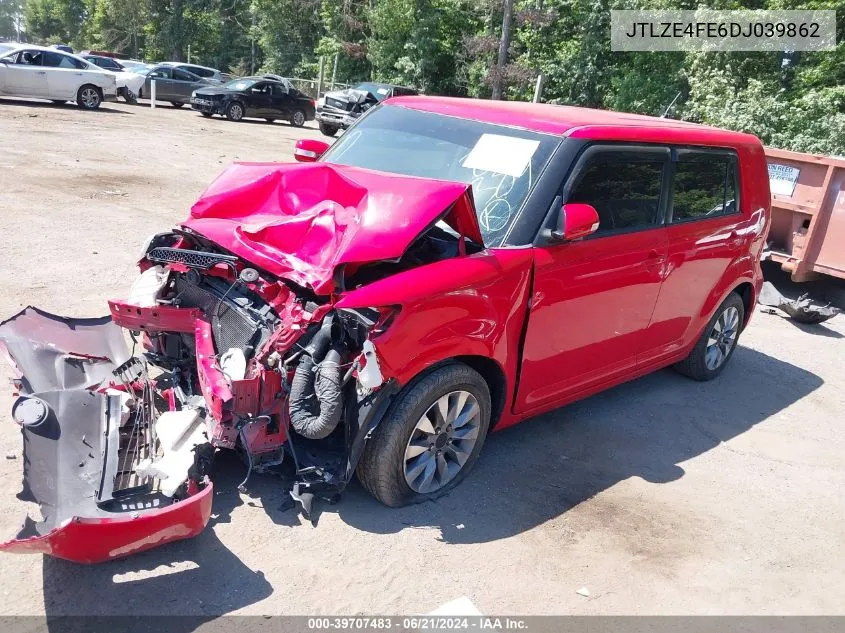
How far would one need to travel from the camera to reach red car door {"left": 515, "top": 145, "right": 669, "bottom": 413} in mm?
4176

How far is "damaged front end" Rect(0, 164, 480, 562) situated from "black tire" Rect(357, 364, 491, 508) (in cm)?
10

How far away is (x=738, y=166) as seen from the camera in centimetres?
572

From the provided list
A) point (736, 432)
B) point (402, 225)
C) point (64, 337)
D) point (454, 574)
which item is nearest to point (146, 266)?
point (64, 337)

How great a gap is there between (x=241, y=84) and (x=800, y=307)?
67.8ft

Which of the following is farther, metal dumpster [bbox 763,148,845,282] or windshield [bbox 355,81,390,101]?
windshield [bbox 355,81,390,101]

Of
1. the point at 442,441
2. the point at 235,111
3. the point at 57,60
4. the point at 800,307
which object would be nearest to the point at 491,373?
the point at 442,441

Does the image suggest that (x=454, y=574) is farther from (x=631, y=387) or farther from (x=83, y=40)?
(x=83, y=40)

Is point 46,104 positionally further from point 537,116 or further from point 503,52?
point 537,116

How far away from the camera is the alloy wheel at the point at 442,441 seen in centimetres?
380

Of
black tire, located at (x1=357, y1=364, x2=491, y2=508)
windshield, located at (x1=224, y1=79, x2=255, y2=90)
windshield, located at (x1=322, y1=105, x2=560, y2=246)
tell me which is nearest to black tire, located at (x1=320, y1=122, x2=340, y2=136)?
windshield, located at (x1=224, y1=79, x2=255, y2=90)

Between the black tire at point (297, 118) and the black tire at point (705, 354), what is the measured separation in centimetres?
2188

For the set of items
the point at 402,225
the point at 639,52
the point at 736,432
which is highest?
the point at 639,52

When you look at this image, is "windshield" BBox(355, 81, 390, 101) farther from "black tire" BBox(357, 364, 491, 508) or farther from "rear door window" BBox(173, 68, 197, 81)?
"black tire" BBox(357, 364, 491, 508)

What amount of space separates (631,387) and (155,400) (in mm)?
3740
